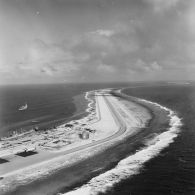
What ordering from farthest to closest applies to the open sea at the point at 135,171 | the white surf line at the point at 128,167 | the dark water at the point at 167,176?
the white surf line at the point at 128,167 < the open sea at the point at 135,171 < the dark water at the point at 167,176

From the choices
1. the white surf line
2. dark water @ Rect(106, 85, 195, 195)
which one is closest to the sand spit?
the white surf line

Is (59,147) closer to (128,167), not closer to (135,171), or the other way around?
(128,167)

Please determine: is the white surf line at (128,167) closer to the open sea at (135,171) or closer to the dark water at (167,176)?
the open sea at (135,171)

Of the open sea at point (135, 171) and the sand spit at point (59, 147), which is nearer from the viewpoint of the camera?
the open sea at point (135, 171)

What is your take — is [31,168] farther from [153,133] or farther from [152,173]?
[153,133]

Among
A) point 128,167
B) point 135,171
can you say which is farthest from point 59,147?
point 135,171

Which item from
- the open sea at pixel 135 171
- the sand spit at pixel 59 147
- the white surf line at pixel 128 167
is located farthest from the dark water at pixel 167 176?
the sand spit at pixel 59 147
